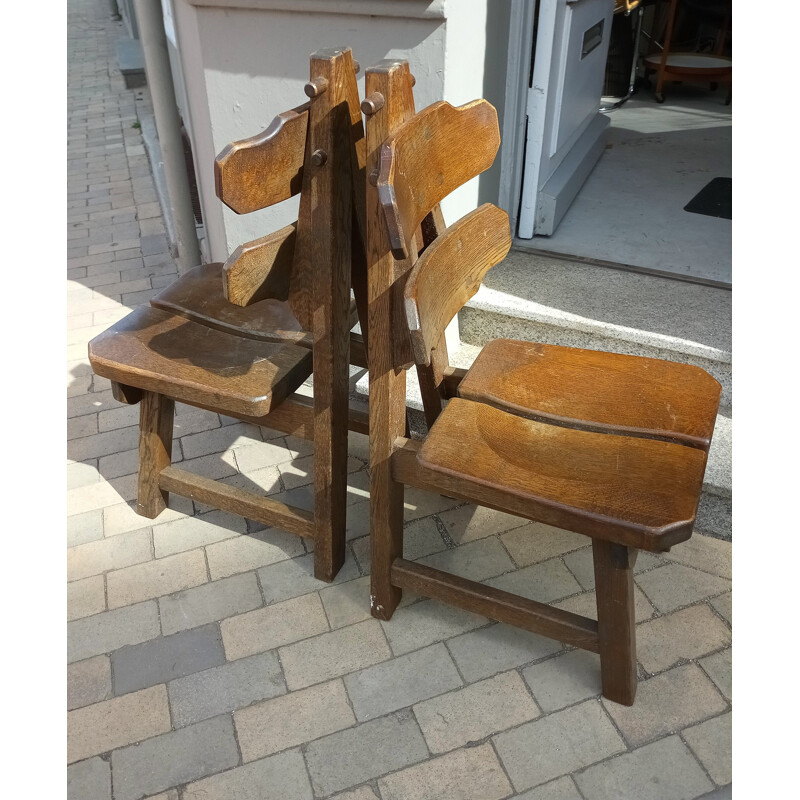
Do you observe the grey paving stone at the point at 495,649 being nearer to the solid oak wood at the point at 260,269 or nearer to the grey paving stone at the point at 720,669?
the grey paving stone at the point at 720,669

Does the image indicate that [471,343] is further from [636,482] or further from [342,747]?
[342,747]

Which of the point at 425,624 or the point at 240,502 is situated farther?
the point at 240,502

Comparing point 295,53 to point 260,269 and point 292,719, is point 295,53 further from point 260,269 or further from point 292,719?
point 292,719

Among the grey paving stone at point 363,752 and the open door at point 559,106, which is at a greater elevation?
the open door at point 559,106

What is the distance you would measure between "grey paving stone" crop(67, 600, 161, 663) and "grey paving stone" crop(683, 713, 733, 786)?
143cm

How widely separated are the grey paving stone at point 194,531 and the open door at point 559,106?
5.80 feet

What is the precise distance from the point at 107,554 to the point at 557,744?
1457mm

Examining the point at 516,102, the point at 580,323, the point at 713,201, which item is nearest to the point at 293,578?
the point at 580,323

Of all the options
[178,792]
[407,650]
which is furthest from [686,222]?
[178,792]

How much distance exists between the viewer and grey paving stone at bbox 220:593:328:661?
201cm

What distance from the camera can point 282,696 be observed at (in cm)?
187

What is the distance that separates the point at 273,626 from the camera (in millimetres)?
2062

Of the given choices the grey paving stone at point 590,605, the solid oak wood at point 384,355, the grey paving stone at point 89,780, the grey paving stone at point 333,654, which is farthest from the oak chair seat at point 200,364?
the grey paving stone at point 590,605

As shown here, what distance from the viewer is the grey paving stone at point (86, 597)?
2.11 metres
